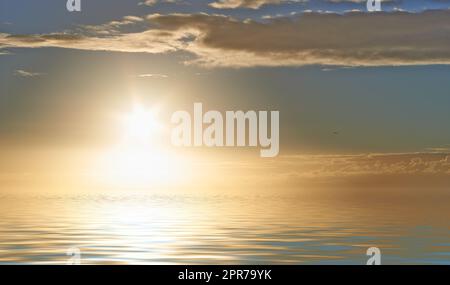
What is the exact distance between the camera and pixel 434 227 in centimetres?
4819

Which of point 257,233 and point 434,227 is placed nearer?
point 257,233

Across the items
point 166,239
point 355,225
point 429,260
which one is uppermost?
point 355,225

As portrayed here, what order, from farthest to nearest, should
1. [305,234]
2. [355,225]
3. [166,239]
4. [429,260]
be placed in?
[355,225] → [305,234] → [166,239] → [429,260]

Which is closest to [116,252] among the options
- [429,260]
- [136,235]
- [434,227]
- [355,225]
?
[136,235]
